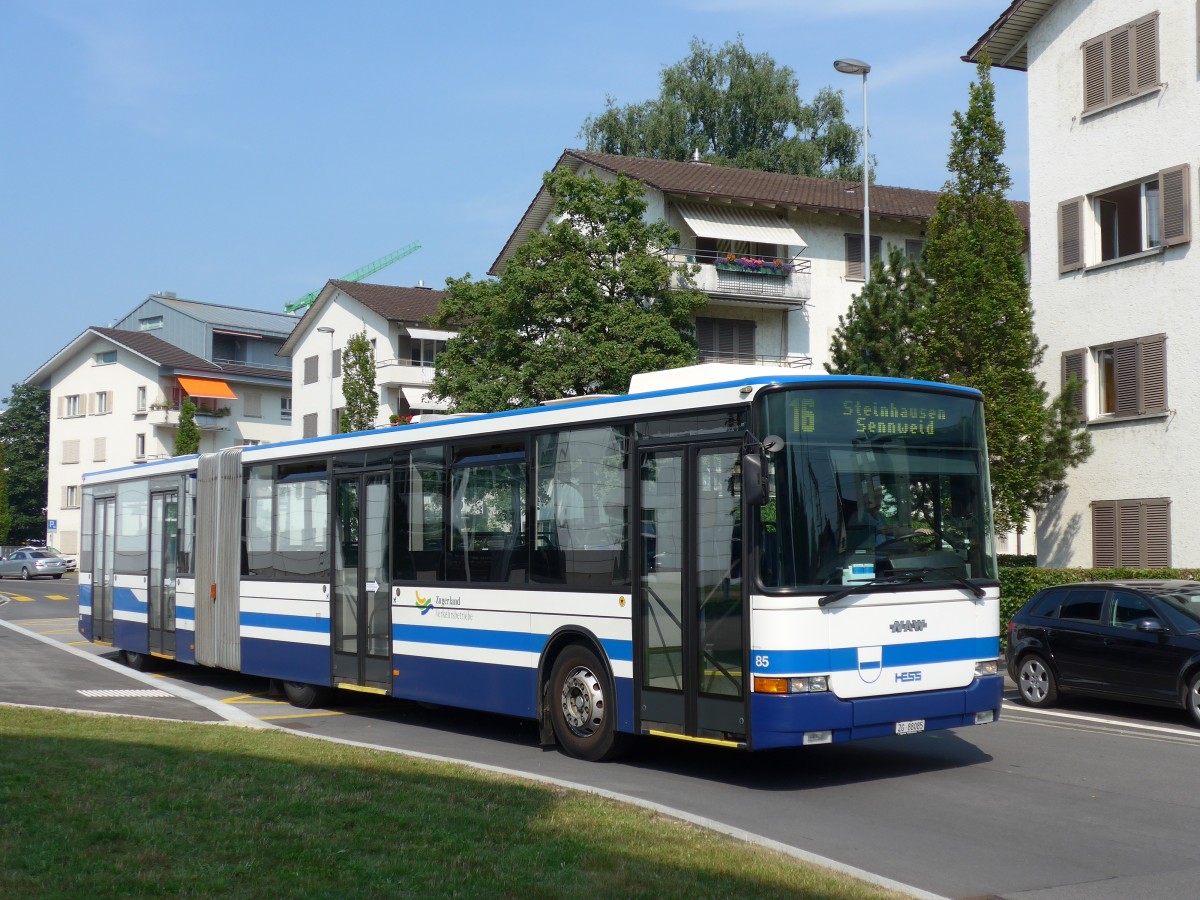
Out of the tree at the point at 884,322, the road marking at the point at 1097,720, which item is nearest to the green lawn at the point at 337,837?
the road marking at the point at 1097,720

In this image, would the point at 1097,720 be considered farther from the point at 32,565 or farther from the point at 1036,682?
the point at 32,565

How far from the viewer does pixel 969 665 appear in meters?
11.2

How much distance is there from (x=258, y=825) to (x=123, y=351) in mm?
79727

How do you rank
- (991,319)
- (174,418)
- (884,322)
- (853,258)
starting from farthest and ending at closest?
(174,418)
(853,258)
(884,322)
(991,319)

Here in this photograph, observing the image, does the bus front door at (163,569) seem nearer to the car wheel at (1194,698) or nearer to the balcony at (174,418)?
the car wheel at (1194,698)

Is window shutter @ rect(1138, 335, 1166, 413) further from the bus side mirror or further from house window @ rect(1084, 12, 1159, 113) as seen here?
the bus side mirror

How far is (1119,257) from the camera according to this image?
84.3ft

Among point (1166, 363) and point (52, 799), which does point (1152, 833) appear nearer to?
point (52, 799)

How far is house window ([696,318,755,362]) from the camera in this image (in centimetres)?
4688

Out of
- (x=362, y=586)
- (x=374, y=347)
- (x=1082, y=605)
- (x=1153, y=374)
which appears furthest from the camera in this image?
(x=374, y=347)

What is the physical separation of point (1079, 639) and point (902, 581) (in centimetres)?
609

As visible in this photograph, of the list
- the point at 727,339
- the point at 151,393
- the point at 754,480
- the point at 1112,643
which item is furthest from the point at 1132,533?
the point at 151,393

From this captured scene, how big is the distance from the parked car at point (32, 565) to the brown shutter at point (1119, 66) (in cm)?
5637

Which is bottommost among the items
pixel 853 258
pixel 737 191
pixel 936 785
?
pixel 936 785
